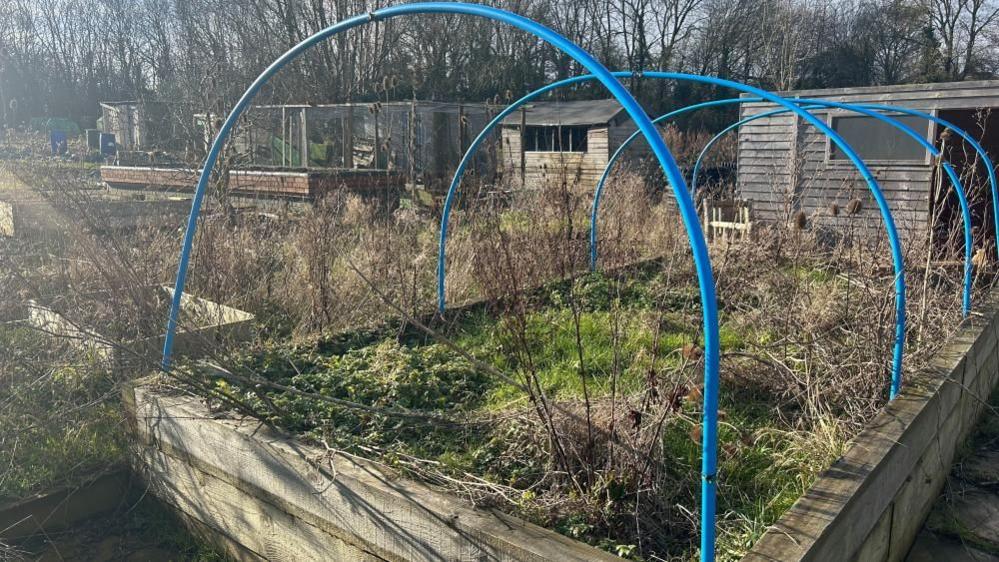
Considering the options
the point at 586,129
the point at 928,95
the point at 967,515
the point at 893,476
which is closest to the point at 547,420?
the point at 893,476

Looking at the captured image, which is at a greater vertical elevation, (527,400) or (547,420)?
(547,420)

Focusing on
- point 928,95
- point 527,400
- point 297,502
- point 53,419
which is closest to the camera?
point 297,502

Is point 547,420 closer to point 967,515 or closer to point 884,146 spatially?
point 967,515

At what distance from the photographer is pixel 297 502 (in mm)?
3346

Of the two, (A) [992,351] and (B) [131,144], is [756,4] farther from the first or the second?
(A) [992,351]

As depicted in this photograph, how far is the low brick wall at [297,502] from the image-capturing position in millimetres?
2773

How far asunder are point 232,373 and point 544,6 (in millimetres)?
36219

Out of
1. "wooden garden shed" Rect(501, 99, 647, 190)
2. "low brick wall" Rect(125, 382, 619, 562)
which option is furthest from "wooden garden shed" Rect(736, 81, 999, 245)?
"wooden garden shed" Rect(501, 99, 647, 190)

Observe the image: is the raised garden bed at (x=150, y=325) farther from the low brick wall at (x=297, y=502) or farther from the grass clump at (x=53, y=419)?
the low brick wall at (x=297, y=502)

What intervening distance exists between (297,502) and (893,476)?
2.51 meters

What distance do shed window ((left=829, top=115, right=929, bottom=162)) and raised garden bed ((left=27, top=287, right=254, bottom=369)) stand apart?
9487 millimetres

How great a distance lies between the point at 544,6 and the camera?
37.1m

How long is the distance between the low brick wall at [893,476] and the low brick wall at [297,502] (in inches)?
26.8

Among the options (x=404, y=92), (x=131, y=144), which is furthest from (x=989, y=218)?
(x=404, y=92)
